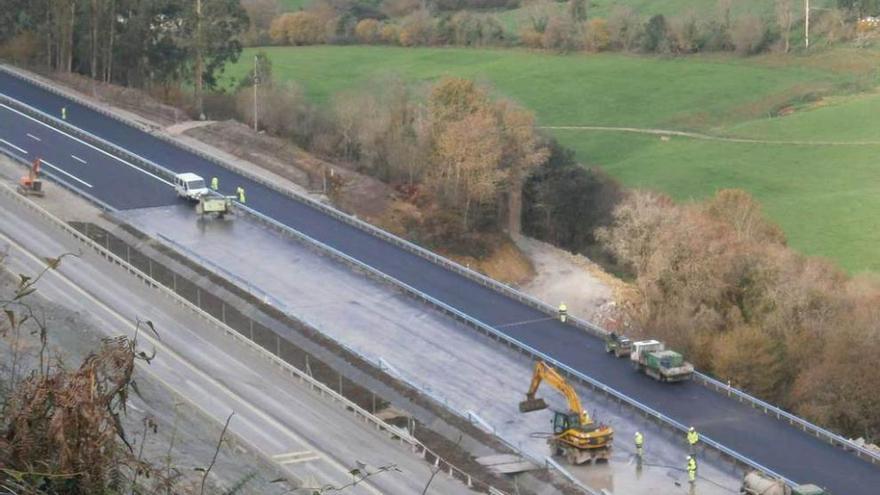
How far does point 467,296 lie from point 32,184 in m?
20.1

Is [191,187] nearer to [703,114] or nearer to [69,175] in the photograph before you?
[69,175]

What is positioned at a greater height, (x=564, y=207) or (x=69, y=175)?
(x=69, y=175)

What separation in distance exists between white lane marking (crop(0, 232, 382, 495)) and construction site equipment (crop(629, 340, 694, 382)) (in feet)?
33.7

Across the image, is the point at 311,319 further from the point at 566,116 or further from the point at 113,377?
the point at 566,116

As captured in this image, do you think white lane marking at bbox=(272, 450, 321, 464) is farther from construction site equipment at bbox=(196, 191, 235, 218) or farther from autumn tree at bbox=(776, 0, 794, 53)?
autumn tree at bbox=(776, 0, 794, 53)

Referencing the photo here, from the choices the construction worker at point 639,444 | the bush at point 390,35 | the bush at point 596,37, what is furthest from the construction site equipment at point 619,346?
the bush at point 390,35

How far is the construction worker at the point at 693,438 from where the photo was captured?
3512cm

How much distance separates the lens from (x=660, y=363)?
40.7 metres

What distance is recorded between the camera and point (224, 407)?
38844 millimetres

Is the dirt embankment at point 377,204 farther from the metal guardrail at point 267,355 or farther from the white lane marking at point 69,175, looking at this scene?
the metal guardrail at point 267,355

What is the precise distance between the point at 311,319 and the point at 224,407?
814 cm

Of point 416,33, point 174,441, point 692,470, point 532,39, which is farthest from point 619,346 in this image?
point 416,33

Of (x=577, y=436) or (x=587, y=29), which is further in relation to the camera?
(x=587, y=29)

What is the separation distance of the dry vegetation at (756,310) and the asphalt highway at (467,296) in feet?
9.96
